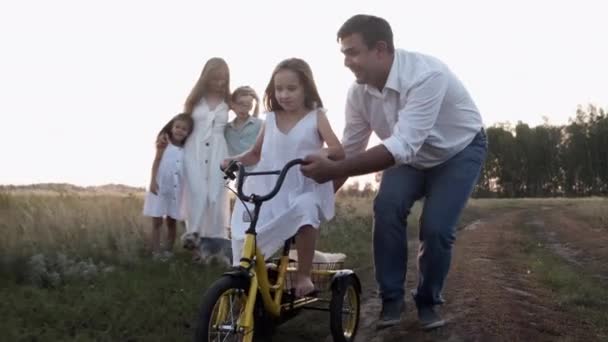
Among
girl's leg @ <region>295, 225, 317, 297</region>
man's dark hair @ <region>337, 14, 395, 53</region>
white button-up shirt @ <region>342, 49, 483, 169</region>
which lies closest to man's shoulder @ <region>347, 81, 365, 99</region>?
white button-up shirt @ <region>342, 49, 483, 169</region>

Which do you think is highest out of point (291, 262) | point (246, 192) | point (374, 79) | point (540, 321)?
point (374, 79)

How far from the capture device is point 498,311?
5828mm

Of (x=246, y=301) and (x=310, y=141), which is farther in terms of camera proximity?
(x=310, y=141)

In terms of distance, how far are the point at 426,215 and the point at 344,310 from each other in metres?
0.82

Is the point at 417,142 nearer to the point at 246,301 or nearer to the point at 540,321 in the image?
the point at 246,301

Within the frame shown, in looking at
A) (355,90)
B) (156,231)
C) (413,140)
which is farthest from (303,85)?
(156,231)

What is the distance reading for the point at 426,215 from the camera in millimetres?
5348

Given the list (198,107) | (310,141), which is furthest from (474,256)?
(310,141)

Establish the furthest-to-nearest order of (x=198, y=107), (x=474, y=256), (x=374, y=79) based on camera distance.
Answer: (x=474, y=256), (x=198, y=107), (x=374, y=79)

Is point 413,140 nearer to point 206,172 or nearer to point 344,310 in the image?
point 344,310

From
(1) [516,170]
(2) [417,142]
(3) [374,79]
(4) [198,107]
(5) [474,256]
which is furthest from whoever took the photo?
(1) [516,170]

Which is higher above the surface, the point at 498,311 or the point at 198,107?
the point at 198,107

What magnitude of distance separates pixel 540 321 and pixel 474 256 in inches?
172

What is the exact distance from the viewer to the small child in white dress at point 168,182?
917cm
